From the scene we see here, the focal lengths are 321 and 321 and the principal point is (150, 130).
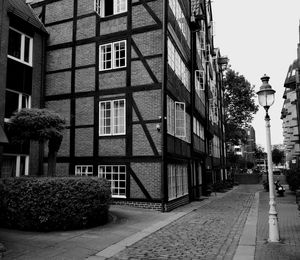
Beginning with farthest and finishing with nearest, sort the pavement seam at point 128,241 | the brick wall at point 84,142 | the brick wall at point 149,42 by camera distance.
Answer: the brick wall at point 84,142, the brick wall at point 149,42, the pavement seam at point 128,241

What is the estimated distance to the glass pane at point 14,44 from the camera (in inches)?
592

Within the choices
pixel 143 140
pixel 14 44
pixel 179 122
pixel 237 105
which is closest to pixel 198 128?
pixel 179 122

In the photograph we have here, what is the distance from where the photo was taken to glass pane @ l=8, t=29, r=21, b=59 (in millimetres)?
15047

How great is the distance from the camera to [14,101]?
49.6 ft

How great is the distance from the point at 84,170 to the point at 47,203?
21.9 feet

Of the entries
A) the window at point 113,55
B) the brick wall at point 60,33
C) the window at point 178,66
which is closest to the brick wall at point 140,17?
the window at point 113,55

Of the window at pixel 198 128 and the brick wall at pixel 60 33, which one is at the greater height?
the brick wall at pixel 60 33

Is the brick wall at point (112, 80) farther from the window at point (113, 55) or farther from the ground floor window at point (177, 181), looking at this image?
the ground floor window at point (177, 181)

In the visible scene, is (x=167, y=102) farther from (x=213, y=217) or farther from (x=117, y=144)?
(x=213, y=217)

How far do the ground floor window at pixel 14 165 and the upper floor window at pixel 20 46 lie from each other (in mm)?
4669

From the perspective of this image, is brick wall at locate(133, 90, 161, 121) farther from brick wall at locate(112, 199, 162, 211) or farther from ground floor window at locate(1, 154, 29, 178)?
ground floor window at locate(1, 154, 29, 178)

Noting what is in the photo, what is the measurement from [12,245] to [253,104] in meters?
40.5

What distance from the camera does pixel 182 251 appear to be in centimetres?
762

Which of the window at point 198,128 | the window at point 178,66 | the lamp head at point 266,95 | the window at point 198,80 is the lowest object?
the lamp head at point 266,95
